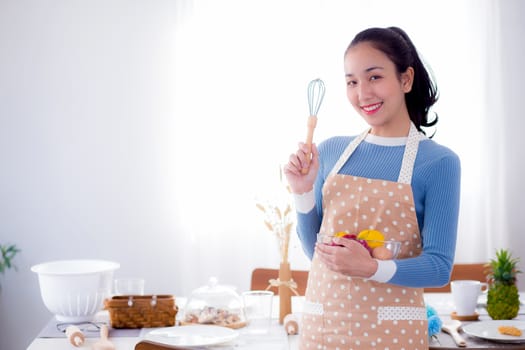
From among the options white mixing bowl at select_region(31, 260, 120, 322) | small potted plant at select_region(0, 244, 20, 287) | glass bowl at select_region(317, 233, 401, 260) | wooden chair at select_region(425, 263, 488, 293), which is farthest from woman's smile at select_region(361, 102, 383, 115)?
small potted plant at select_region(0, 244, 20, 287)

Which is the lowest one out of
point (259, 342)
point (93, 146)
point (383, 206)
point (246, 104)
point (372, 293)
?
point (259, 342)

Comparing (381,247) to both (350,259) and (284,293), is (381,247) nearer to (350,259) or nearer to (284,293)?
(350,259)

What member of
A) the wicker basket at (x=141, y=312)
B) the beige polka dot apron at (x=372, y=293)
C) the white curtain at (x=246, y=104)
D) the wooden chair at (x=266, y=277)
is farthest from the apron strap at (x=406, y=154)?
the white curtain at (x=246, y=104)

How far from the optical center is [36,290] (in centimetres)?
326

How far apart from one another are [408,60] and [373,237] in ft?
1.06

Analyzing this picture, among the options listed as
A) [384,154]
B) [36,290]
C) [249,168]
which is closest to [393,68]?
[384,154]

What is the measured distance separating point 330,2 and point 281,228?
1.66 m

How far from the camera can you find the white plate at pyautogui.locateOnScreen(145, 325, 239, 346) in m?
1.64

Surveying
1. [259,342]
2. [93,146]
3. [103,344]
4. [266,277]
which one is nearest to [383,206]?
[259,342]

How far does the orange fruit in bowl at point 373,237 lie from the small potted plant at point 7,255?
2394 millimetres

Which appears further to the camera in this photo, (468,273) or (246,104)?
(246,104)

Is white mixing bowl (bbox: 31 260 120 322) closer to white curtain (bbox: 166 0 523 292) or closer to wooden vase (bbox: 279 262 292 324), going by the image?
wooden vase (bbox: 279 262 292 324)

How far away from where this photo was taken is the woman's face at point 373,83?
→ 47.5 inches

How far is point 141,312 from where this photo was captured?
1868mm
